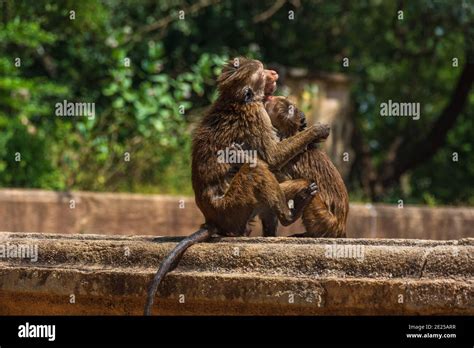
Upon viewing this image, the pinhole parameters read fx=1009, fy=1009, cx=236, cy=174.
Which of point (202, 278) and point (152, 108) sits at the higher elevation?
point (152, 108)

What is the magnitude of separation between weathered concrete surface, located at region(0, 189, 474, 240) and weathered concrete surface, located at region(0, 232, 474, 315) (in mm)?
4519

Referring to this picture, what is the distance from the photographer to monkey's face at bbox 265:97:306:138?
6.18 meters

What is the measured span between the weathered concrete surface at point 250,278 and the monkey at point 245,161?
1.47 feet

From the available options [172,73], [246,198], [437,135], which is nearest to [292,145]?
[246,198]

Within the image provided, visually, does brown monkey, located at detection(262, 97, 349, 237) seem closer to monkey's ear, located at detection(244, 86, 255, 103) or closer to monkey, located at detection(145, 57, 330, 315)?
monkey, located at detection(145, 57, 330, 315)

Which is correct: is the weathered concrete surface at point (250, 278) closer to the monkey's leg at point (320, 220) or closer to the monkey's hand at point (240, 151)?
the monkey's hand at point (240, 151)

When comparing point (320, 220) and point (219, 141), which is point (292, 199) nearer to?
point (320, 220)

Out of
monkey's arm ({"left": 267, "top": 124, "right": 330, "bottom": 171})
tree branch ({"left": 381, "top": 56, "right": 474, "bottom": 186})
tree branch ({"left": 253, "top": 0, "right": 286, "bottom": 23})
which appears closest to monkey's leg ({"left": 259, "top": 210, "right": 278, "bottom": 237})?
monkey's arm ({"left": 267, "top": 124, "right": 330, "bottom": 171})

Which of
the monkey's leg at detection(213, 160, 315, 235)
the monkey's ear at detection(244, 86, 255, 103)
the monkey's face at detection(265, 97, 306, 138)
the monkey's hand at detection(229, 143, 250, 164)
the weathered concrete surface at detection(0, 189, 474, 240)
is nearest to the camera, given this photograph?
the monkey's leg at detection(213, 160, 315, 235)

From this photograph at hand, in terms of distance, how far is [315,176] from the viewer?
604 centimetres

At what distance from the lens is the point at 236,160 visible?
5699 mm
